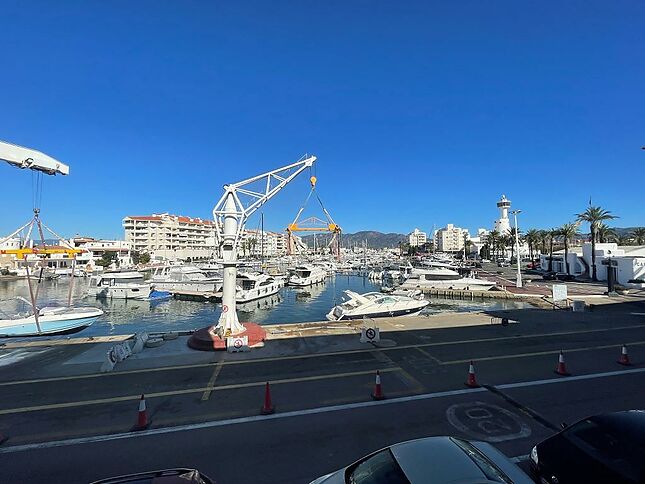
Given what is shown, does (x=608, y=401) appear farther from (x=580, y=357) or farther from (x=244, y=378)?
(x=244, y=378)

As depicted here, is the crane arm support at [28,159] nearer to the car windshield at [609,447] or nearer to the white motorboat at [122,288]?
the car windshield at [609,447]

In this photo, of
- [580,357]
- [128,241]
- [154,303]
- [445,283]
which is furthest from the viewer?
[128,241]

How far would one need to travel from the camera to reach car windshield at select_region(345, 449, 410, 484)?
370 centimetres

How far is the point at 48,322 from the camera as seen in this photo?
28484 mm

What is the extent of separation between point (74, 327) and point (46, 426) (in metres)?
26.5

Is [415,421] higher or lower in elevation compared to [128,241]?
lower

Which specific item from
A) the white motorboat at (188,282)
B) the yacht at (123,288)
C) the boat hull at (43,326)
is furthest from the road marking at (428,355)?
the yacht at (123,288)

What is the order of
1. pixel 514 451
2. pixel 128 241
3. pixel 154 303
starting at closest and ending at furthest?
pixel 514 451
pixel 154 303
pixel 128 241

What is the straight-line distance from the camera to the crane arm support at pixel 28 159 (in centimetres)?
1181

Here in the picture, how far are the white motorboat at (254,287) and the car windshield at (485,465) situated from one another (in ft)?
156

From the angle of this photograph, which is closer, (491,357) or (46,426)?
(46,426)

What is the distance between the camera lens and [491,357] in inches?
531

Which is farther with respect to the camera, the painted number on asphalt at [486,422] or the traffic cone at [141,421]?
the traffic cone at [141,421]

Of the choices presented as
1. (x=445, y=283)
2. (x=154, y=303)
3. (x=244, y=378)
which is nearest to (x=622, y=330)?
(x=244, y=378)
